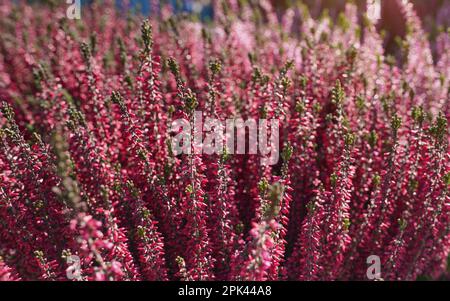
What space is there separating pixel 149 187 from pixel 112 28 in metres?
4.86

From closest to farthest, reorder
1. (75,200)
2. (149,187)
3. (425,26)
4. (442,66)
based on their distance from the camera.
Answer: (75,200) < (149,187) < (442,66) < (425,26)

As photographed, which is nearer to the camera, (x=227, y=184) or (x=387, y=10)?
(x=227, y=184)

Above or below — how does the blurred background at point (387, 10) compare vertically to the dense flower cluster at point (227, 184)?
above

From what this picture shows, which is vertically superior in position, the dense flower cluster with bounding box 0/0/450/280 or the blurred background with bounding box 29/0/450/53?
the blurred background with bounding box 29/0/450/53

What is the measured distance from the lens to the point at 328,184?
14.1 feet

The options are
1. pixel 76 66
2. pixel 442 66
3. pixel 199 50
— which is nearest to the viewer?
pixel 76 66

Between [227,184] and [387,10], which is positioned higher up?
[387,10]

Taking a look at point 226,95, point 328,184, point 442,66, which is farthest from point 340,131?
point 442,66

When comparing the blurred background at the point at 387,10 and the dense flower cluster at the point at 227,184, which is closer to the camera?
the dense flower cluster at the point at 227,184

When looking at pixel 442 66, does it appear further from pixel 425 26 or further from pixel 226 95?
pixel 226 95

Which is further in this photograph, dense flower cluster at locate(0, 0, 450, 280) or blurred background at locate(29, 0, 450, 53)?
blurred background at locate(29, 0, 450, 53)

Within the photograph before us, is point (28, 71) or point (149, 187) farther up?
point (28, 71)
